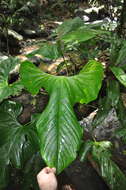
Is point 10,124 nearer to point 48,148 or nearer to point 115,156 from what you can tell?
point 48,148

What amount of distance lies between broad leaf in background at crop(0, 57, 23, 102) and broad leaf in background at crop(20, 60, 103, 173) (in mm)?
487

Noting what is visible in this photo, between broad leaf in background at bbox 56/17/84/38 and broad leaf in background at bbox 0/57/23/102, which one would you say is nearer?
broad leaf in background at bbox 0/57/23/102

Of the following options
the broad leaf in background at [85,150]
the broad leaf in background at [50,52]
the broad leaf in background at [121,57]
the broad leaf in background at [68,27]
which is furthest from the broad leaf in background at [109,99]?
the broad leaf in background at [68,27]

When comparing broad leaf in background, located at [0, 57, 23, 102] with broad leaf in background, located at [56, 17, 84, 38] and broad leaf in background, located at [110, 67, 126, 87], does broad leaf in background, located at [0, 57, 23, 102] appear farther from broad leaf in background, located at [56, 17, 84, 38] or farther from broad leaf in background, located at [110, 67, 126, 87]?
broad leaf in background, located at [110, 67, 126, 87]

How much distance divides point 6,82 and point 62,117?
866mm

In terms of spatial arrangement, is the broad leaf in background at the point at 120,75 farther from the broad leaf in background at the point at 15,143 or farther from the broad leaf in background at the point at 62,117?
the broad leaf in background at the point at 15,143

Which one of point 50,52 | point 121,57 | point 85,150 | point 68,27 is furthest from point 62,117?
point 68,27

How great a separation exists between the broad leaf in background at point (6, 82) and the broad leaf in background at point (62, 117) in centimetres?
49

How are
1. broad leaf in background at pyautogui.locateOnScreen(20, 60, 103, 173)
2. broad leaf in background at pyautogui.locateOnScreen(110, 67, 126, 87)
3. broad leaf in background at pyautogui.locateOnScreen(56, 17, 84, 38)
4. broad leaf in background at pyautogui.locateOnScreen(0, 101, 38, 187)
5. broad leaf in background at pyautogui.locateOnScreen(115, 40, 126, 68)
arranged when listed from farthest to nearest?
1. broad leaf in background at pyautogui.locateOnScreen(56, 17, 84, 38)
2. broad leaf in background at pyautogui.locateOnScreen(115, 40, 126, 68)
3. broad leaf in background at pyautogui.locateOnScreen(0, 101, 38, 187)
4. broad leaf in background at pyautogui.locateOnScreen(110, 67, 126, 87)
5. broad leaf in background at pyautogui.locateOnScreen(20, 60, 103, 173)

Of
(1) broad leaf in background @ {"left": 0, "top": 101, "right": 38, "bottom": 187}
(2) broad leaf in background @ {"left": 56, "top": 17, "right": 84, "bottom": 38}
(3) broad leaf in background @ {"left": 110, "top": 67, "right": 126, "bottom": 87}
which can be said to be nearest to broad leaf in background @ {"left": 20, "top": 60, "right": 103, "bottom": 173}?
(3) broad leaf in background @ {"left": 110, "top": 67, "right": 126, "bottom": 87}

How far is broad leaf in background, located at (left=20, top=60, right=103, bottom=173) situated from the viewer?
1.30 m

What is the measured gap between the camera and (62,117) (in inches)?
53.9

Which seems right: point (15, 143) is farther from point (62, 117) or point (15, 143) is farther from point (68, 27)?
point (68, 27)

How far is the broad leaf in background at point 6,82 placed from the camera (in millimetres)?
1913
